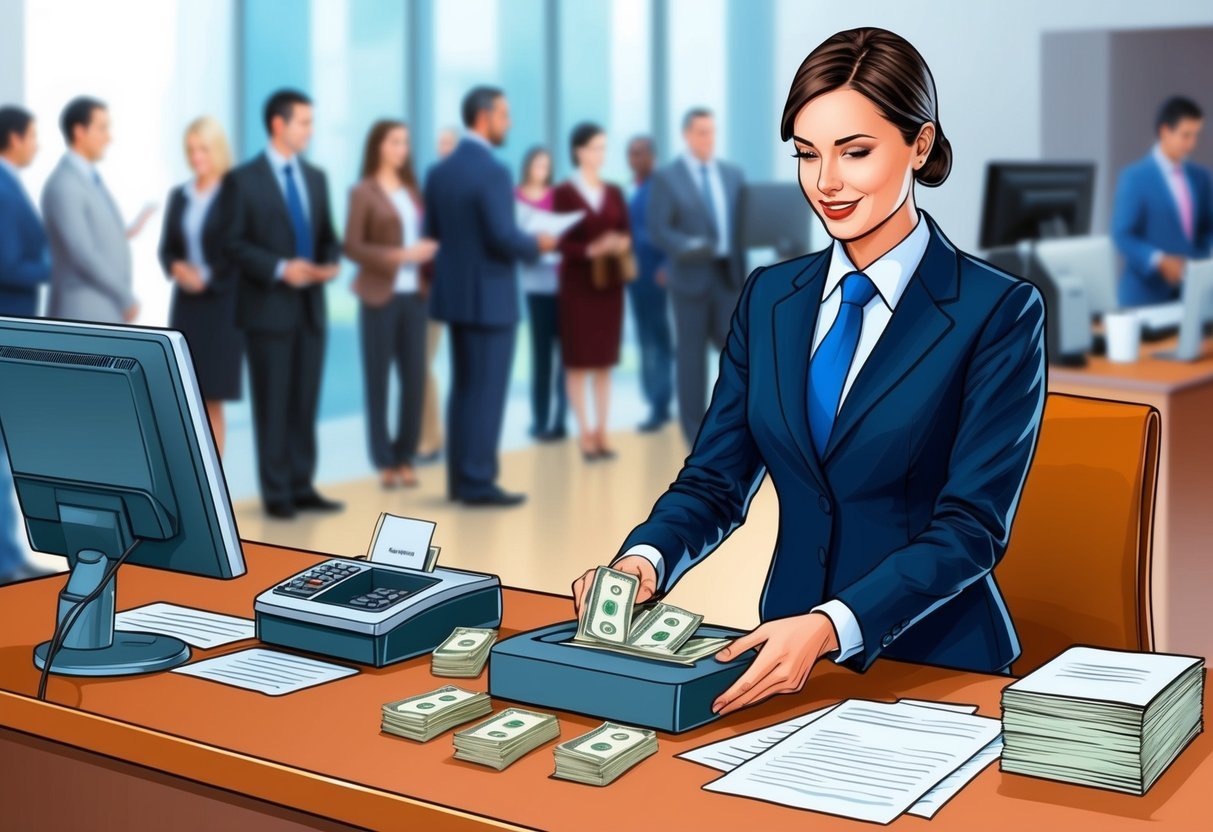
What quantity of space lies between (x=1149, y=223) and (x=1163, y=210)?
9 centimetres

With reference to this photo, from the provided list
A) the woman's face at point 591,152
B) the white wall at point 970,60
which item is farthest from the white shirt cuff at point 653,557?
the white wall at point 970,60

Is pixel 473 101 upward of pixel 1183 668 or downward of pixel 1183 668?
upward

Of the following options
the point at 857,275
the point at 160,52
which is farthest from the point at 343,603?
the point at 160,52

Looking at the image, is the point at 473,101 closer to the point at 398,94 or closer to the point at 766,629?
the point at 398,94

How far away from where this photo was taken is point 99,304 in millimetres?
5953

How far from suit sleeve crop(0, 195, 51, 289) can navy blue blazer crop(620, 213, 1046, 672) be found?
12.5ft

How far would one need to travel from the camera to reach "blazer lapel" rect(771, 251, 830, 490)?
87.5 inches

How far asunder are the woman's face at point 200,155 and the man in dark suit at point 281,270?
231 millimetres

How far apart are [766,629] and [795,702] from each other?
125 millimetres

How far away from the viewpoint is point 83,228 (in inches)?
231

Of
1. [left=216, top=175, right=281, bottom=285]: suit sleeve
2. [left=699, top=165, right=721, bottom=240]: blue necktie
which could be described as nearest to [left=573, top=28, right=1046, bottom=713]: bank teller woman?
[left=216, top=175, right=281, bottom=285]: suit sleeve

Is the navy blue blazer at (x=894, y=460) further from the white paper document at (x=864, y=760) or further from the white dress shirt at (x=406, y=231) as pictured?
the white dress shirt at (x=406, y=231)

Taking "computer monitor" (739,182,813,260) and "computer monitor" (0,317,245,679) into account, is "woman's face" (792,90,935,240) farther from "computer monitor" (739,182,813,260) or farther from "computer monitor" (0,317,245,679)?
"computer monitor" (739,182,813,260)

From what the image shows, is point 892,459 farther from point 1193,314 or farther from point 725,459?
point 1193,314
